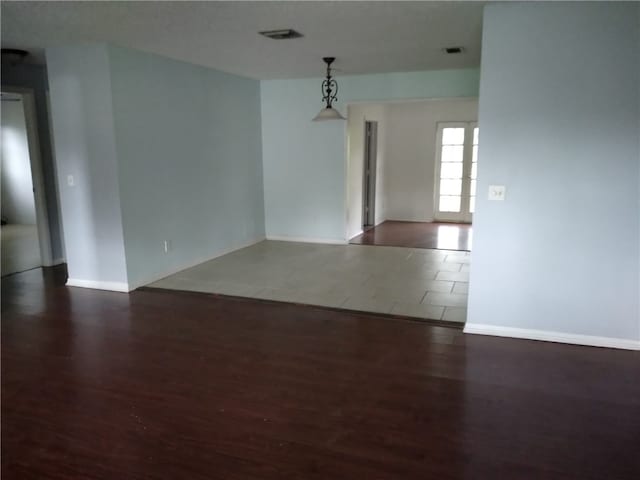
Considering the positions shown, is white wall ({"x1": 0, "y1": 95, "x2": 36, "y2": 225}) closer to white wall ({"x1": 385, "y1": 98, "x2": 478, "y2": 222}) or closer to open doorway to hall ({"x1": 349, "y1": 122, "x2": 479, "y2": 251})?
open doorway to hall ({"x1": 349, "y1": 122, "x2": 479, "y2": 251})

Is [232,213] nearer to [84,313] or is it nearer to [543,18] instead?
[84,313]

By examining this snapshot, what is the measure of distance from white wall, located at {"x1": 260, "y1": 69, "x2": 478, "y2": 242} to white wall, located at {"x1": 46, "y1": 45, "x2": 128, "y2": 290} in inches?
116

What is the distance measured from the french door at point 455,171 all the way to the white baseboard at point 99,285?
6307 millimetres

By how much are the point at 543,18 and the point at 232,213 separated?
14.4ft

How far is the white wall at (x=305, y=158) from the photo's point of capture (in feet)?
21.7

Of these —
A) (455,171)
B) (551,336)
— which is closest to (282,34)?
(551,336)

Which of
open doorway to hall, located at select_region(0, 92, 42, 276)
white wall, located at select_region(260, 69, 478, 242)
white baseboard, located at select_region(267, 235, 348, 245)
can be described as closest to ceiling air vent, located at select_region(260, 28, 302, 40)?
white wall, located at select_region(260, 69, 478, 242)

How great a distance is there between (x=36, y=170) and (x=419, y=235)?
5.51 metres

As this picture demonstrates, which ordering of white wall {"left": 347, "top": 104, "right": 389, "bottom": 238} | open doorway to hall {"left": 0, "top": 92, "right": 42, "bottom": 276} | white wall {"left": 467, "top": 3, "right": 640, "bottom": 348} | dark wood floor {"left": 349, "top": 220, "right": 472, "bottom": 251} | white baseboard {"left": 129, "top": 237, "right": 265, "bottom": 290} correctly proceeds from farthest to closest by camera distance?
open doorway to hall {"left": 0, "top": 92, "right": 42, "bottom": 276} → white wall {"left": 347, "top": 104, "right": 389, "bottom": 238} → dark wood floor {"left": 349, "top": 220, "right": 472, "bottom": 251} → white baseboard {"left": 129, "top": 237, "right": 265, "bottom": 290} → white wall {"left": 467, "top": 3, "right": 640, "bottom": 348}

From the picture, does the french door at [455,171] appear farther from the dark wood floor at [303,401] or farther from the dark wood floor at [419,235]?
the dark wood floor at [303,401]

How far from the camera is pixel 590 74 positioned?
10.1 ft

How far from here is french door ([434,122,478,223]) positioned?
28.9ft

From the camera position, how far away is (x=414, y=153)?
9031mm

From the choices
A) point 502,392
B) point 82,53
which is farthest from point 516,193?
point 82,53
